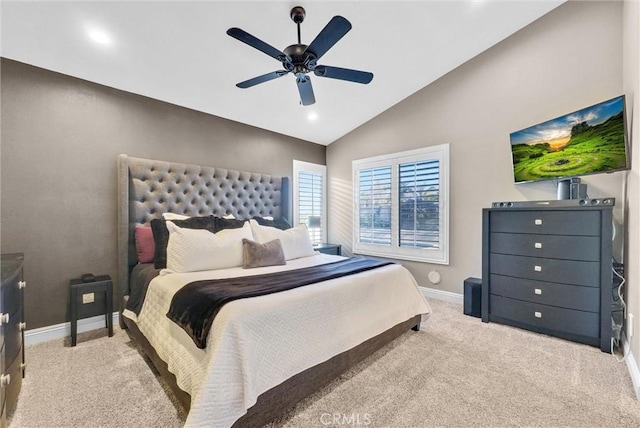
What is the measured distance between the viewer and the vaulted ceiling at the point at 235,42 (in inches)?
87.2

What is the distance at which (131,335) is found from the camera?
2670mm

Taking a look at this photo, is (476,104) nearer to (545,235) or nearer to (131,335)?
(545,235)

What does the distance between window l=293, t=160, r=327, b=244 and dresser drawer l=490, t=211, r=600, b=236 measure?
8.59 feet

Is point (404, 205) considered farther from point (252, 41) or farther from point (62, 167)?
point (62, 167)

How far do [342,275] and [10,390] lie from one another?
2107 mm

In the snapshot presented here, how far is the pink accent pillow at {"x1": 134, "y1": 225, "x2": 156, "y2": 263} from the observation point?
2.95 meters

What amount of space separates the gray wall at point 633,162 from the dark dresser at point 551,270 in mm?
161

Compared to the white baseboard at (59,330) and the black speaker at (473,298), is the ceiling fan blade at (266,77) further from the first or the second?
the black speaker at (473,298)

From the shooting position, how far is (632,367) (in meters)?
2.02

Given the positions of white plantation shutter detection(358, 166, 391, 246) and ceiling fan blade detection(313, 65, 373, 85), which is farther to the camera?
white plantation shutter detection(358, 166, 391, 246)

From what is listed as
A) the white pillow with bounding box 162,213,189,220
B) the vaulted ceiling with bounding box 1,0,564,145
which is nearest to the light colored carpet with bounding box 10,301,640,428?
the white pillow with bounding box 162,213,189,220

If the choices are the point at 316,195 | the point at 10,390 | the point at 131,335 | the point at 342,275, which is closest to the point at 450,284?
the point at 342,275

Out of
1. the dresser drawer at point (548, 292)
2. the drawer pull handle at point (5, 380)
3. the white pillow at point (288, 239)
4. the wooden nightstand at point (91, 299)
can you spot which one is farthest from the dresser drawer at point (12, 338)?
the dresser drawer at point (548, 292)

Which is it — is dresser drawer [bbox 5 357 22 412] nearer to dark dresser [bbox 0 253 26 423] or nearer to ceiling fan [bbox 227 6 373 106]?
dark dresser [bbox 0 253 26 423]
